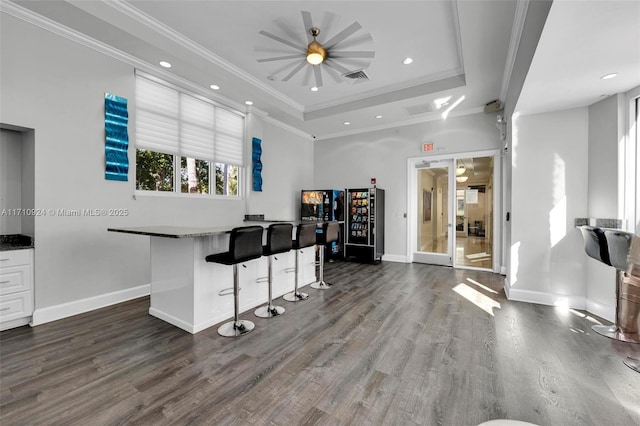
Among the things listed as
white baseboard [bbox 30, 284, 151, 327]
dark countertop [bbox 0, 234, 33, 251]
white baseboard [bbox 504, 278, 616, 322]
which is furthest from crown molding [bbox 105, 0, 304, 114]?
white baseboard [bbox 504, 278, 616, 322]

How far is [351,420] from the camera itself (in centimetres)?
158

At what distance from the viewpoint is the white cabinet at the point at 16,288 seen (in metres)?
2.62

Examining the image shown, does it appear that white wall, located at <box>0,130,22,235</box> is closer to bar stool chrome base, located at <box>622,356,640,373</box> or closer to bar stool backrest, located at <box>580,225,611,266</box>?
bar stool chrome base, located at <box>622,356,640,373</box>

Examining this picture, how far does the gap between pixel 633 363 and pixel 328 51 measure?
428 cm

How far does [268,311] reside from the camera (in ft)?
10.2

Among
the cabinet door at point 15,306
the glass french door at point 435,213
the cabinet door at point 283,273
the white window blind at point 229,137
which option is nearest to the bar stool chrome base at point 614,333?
the glass french door at point 435,213

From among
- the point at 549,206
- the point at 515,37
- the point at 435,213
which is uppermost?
the point at 515,37

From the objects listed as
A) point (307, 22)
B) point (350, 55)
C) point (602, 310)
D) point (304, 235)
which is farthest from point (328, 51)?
point (602, 310)

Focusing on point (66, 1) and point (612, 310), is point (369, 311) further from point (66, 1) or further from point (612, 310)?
point (66, 1)

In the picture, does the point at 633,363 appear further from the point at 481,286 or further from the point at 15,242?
the point at 15,242

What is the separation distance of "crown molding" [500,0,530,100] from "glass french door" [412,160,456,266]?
2.01 metres

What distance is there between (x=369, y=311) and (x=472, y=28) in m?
3.45

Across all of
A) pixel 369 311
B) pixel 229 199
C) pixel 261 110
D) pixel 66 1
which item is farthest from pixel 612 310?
pixel 66 1

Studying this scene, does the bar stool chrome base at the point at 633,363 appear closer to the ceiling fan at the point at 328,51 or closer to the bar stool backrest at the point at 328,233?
the bar stool backrest at the point at 328,233
